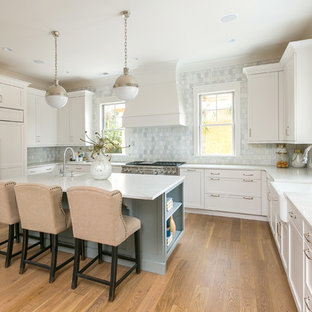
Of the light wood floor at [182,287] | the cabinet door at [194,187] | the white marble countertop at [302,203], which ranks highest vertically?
the white marble countertop at [302,203]

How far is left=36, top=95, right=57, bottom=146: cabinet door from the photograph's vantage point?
5328mm

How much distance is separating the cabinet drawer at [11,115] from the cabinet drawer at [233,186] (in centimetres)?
381

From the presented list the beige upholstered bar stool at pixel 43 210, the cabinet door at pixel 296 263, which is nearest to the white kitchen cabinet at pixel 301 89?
the cabinet door at pixel 296 263

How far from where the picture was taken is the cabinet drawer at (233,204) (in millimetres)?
3824

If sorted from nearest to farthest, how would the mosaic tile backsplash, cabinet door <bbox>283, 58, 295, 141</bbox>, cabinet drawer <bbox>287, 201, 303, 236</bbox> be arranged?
cabinet drawer <bbox>287, 201, 303, 236</bbox>
cabinet door <bbox>283, 58, 295, 141</bbox>
the mosaic tile backsplash

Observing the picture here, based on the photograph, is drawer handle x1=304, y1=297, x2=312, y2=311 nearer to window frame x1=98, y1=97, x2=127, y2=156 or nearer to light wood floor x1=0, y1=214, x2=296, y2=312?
light wood floor x1=0, y1=214, x2=296, y2=312

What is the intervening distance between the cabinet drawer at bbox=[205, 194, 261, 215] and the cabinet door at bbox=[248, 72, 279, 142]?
3.42 feet

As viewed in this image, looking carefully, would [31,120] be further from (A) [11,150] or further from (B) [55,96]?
(B) [55,96]

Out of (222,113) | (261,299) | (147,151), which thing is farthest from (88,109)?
(261,299)

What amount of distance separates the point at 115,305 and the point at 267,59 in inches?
172

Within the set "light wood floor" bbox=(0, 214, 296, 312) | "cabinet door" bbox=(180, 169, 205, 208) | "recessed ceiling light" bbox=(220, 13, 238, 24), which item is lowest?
"light wood floor" bbox=(0, 214, 296, 312)

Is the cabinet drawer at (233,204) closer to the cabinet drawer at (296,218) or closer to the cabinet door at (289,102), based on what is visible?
the cabinet door at (289,102)

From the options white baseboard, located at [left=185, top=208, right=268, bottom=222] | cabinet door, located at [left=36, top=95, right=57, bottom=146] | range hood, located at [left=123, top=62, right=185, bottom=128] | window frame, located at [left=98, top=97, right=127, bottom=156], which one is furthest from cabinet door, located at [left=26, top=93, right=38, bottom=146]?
white baseboard, located at [left=185, top=208, right=268, bottom=222]

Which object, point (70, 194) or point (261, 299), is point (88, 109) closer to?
point (70, 194)
